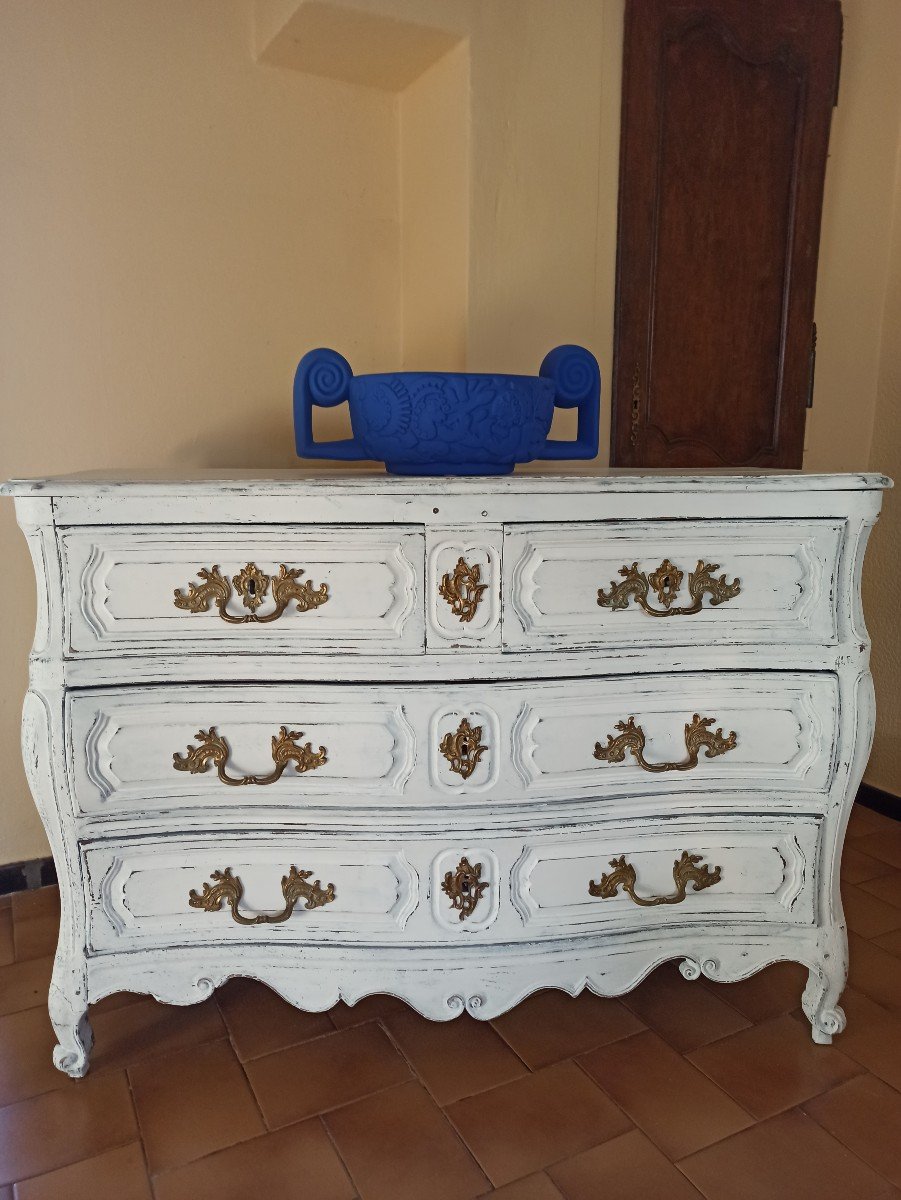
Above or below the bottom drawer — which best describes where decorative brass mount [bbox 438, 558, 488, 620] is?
above

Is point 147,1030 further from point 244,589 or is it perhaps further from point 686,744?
point 686,744

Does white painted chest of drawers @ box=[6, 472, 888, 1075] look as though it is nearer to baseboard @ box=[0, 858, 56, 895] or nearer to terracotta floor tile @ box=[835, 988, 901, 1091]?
terracotta floor tile @ box=[835, 988, 901, 1091]

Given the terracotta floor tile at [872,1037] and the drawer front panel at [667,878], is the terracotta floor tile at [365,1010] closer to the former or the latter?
the drawer front panel at [667,878]

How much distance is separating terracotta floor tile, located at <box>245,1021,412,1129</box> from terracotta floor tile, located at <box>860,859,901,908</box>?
1.16 m

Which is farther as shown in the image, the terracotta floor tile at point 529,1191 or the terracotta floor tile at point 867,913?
the terracotta floor tile at point 867,913

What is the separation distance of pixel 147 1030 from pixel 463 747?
0.77 metres

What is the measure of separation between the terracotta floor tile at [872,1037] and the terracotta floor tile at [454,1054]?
555 millimetres

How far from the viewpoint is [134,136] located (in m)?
1.68

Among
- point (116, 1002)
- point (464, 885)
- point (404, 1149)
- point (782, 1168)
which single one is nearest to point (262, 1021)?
point (116, 1002)

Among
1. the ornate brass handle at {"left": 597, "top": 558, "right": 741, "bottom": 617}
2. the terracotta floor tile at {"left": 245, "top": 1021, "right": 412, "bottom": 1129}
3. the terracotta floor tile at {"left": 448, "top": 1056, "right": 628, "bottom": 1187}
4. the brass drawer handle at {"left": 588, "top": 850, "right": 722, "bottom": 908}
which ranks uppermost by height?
the ornate brass handle at {"left": 597, "top": 558, "right": 741, "bottom": 617}

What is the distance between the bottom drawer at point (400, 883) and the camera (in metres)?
1.29

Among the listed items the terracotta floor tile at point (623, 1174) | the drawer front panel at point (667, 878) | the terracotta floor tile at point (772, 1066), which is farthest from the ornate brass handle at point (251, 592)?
the terracotta floor tile at point (772, 1066)

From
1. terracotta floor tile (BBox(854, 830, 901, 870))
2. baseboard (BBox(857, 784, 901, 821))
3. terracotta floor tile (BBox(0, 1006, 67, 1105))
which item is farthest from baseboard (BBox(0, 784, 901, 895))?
baseboard (BBox(857, 784, 901, 821))

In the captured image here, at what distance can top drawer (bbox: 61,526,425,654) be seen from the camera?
1188 millimetres
